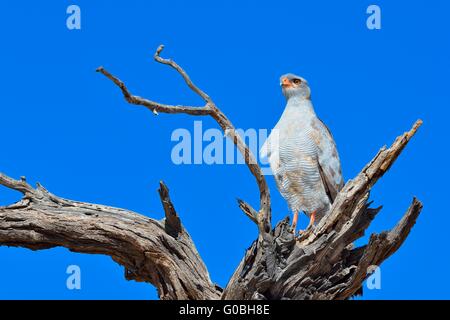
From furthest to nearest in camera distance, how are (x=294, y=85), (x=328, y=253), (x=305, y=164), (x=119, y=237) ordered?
(x=294, y=85) < (x=305, y=164) < (x=119, y=237) < (x=328, y=253)

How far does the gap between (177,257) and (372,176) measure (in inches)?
115

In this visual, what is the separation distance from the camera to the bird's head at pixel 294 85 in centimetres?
1135

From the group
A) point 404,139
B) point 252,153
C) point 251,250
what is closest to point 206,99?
point 252,153

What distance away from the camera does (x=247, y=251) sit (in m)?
9.05

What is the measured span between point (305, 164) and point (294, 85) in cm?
149

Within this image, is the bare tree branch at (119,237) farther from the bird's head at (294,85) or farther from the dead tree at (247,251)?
the bird's head at (294,85)

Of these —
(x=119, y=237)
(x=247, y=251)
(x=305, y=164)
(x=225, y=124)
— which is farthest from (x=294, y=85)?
(x=119, y=237)

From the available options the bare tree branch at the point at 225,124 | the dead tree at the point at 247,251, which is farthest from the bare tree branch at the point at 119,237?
the bare tree branch at the point at 225,124

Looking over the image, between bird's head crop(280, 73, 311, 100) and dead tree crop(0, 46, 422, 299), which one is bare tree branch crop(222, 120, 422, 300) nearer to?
dead tree crop(0, 46, 422, 299)

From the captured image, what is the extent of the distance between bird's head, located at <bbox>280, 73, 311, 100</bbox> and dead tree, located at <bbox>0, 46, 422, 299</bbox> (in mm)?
2623

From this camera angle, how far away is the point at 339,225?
9.28 meters

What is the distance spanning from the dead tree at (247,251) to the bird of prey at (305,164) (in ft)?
4.25

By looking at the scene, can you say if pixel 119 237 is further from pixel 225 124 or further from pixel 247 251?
pixel 225 124
